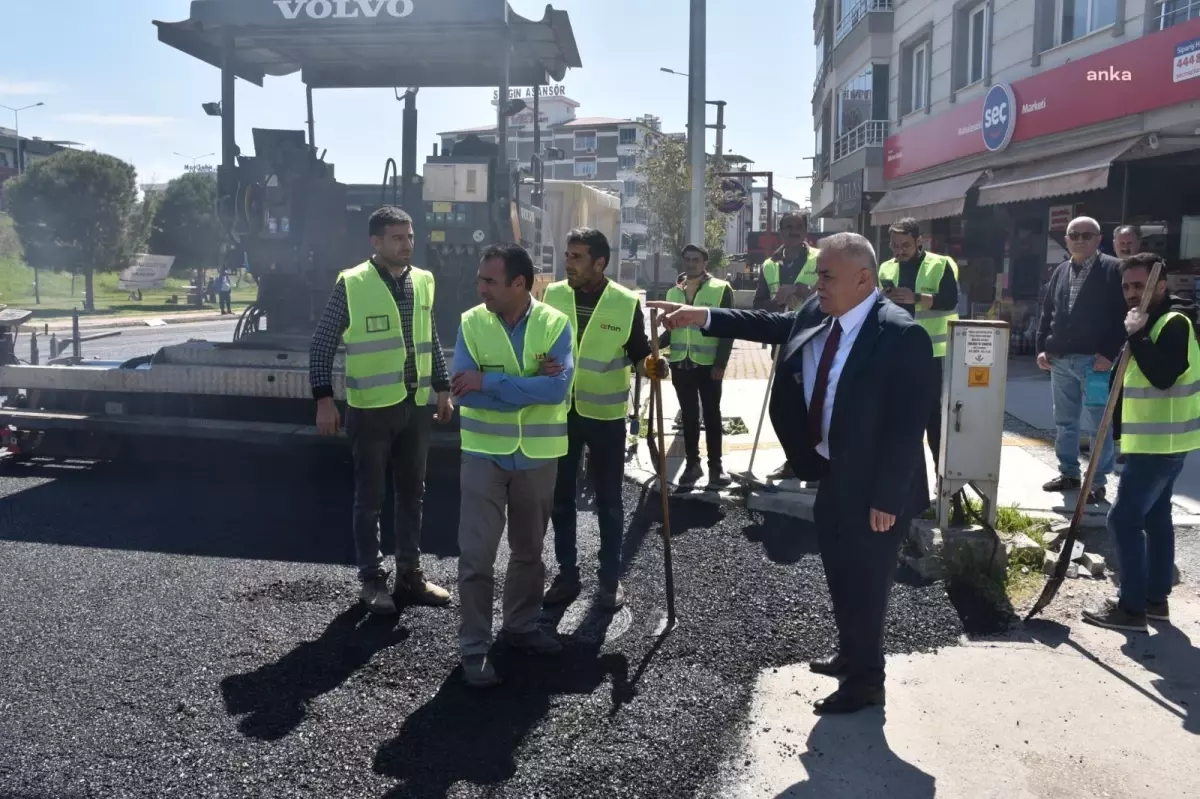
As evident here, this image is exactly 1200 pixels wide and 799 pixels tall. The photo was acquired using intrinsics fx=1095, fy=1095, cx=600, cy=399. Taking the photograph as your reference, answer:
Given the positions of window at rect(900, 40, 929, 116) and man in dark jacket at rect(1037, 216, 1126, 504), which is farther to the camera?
window at rect(900, 40, 929, 116)

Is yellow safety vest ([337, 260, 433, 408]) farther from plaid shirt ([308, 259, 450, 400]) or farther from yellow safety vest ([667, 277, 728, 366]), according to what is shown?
yellow safety vest ([667, 277, 728, 366])

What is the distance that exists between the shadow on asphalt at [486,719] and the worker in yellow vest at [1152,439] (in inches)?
92.5

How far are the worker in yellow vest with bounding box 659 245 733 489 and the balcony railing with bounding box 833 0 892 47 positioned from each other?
19666 mm

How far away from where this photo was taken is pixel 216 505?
23.4 feet

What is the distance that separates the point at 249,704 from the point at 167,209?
45.9 meters

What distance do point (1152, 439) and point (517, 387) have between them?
286 centimetres

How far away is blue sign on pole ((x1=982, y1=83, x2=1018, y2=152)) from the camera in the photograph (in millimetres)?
16625

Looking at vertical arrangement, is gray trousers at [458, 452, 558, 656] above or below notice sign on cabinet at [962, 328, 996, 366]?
below

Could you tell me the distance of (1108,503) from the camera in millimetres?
6914

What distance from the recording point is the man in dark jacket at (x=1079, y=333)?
689 centimetres

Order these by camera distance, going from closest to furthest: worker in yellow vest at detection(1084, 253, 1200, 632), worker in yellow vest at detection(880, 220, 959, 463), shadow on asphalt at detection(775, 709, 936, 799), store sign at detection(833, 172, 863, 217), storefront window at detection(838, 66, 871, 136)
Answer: shadow on asphalt at detection(775, 709, 936, 799) < worker in yellow vest at detection(1084, 253, 1200, 632) < worker in yellow vest at detection(880, 220, 959, 463) < store sign at detection(833, 172, 863, 217) < storefront window at detection(838, 66, 871, 136)

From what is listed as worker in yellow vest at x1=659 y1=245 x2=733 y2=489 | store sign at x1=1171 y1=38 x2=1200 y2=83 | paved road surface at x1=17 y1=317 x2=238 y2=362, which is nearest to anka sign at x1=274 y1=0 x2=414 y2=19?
worker in yellow vest at x1=659 y1=245 x2=733 y2=489

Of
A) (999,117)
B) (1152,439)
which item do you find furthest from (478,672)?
(999,117)

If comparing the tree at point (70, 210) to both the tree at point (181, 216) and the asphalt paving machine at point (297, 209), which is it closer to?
the tree at point (181, 216)
